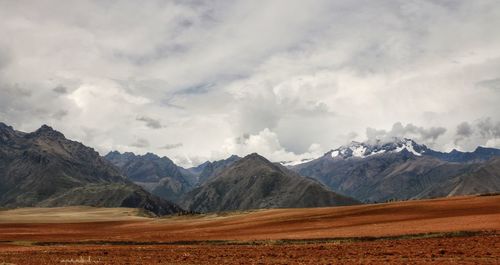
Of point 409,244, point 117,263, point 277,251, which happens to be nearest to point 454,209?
point 409,244

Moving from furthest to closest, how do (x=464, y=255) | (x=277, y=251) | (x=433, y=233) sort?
(x=433, y=233) < (x=277, y=251) < (x=464, y=255)

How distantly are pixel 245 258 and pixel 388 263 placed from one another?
12017mm

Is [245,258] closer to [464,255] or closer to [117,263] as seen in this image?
[117,263]

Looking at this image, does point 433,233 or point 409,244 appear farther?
point 433,233

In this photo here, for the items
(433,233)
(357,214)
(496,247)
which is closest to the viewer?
(496,247)

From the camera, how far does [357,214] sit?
10581cm

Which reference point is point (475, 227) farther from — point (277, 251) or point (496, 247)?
point (277, 251)

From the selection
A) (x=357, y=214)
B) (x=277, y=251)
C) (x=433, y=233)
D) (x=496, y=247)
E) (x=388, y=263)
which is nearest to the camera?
(x=388, y=263)

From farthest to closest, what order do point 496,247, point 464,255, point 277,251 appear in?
point 277,251
point 496,247
point 464,255

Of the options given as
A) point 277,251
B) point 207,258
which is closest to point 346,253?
point 277,251

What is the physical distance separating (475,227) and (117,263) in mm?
43721

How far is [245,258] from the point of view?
3984 cm

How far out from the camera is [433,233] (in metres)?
57.2

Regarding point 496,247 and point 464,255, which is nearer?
point 464,255
